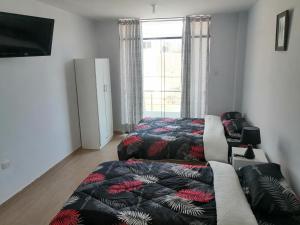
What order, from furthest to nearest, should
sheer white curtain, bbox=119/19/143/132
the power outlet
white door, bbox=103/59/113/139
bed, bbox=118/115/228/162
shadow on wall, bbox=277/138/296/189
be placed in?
sheer white curtain, bbox=119/19/143/132, white door, bbox=103/59/113/139, bed, bbox=118/115/228/162, the power outlet, shadow on wall, bbox=277/138/296/189

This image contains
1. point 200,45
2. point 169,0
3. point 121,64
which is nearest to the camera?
point 169,0

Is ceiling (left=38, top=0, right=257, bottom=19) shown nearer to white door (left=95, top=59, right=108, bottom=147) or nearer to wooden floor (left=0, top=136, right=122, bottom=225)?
white door (left=95, top=59, right=108, bottom=147)

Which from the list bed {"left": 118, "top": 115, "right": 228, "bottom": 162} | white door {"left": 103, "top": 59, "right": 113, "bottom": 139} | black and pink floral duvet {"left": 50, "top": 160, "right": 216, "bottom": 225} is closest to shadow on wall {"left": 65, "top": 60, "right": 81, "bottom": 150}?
white door {"left": 103, "top": 59, "right": 113, "bottom": 139}

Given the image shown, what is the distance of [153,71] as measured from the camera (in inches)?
194

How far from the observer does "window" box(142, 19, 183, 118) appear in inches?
182

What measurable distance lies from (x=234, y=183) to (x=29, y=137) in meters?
2.59

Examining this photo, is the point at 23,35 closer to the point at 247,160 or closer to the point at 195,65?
the point at 247,160

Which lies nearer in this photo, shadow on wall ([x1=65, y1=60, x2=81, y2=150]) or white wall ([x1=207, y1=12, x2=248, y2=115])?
shadow on wall ([x1=65, y1=60, x2=81, y2=150])

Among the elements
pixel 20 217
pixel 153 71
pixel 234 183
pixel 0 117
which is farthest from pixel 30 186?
pixel 153 71

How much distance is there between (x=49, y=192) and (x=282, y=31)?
3.20m

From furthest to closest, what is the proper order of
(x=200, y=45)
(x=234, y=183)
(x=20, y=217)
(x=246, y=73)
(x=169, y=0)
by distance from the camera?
(x=200, y=45)
(x=246, y=73)
(x=169, y=0)
(x=20, y=217)
(x=234, y=183)

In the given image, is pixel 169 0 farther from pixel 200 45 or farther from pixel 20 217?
pixel 20 217

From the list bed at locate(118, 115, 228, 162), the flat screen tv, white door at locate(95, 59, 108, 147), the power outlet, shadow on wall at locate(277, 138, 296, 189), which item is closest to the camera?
shadow on wall at locate(277, 138, 296, 189)

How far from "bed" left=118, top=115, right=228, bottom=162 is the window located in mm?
1530
